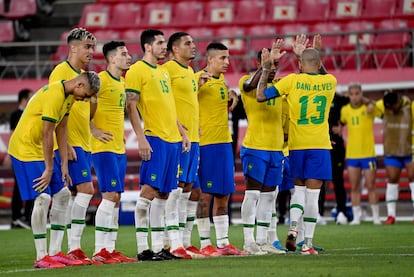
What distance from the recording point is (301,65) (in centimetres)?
1247

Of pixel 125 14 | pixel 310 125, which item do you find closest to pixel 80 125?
pixel 310 125

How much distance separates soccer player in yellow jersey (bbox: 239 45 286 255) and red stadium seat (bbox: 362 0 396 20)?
12712 millimetres

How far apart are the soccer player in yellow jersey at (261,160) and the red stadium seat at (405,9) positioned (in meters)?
12.6

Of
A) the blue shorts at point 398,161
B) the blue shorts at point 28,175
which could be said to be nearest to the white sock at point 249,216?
the blue shorts at point 28,175

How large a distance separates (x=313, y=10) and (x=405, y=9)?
230 cm

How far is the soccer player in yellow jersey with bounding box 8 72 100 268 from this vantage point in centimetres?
1062

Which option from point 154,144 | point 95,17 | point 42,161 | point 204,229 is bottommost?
point 204,229

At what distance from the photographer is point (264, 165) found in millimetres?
12633

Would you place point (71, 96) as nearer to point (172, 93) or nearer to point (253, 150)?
point (172, 93)

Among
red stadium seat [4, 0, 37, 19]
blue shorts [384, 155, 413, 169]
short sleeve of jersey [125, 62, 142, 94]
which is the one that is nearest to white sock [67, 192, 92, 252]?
short sleeve of jersey [125, 62, 142, 94]

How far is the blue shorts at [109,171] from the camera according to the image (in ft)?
38.5

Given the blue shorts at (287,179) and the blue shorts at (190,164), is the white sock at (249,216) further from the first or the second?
the blue shorts at (287,179)

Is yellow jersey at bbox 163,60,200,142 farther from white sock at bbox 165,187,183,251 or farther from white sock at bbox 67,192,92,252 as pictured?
white sock at bbox 67,192,92,252

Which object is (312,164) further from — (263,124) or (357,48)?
(357,48)
